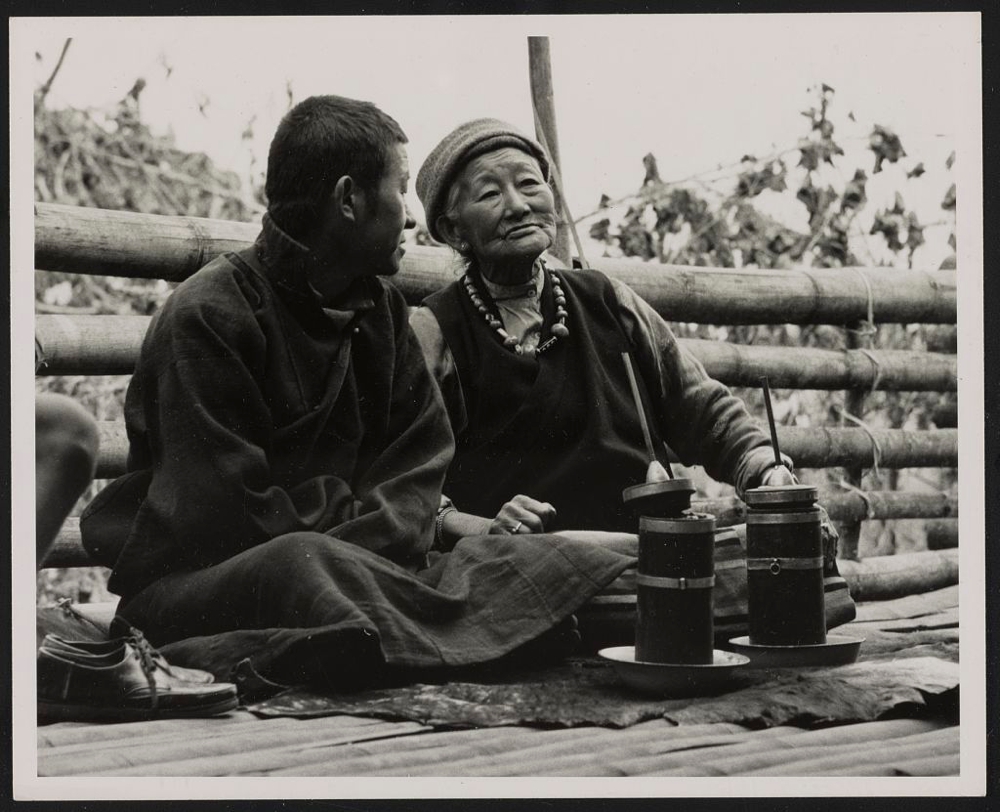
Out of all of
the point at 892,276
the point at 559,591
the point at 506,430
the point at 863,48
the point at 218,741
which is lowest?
the point at 218,741

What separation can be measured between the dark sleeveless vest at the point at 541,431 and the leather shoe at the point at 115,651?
87 centimetres

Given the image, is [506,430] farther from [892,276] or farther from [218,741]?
[892,276]

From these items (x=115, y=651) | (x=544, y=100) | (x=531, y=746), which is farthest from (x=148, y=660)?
(x=544, y=100)

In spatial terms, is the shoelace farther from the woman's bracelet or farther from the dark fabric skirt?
the woman's bracelet

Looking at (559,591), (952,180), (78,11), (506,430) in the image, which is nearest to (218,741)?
(559,591)

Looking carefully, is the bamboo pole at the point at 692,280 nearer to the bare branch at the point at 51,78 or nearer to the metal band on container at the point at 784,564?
the bare branch at the point at 51,78

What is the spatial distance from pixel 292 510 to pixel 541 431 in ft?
2.45

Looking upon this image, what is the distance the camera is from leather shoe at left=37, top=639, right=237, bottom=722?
3270mm

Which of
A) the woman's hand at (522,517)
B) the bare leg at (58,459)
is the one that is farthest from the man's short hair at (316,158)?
the woman's hand at (522,517)

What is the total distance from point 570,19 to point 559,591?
4.41 ft

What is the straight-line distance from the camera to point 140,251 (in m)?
4.04

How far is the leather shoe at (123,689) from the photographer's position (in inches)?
129

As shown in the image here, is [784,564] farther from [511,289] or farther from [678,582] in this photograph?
[511,289]

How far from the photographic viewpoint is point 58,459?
3342 millimetres
